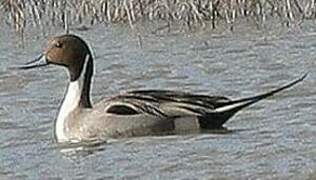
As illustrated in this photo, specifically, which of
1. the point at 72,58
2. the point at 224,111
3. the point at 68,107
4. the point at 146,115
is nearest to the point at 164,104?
the point at 146,115

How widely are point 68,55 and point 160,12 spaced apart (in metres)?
3.74

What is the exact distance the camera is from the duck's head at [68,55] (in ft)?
33.1

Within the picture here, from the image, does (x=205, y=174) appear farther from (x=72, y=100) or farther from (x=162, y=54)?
(x=162, y=54)

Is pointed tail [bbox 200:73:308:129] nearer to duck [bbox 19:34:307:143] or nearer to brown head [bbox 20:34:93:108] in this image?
duck [bbox 19:34:307:143]

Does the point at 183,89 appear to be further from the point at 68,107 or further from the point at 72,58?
the point at 68,107

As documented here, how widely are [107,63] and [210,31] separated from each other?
1649mm

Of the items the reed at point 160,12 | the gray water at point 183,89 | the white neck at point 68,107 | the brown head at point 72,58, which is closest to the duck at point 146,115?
the white neck at point 68,107

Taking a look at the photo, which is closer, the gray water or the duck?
the gray water

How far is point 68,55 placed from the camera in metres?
10.1

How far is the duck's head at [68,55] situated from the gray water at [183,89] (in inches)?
14.7

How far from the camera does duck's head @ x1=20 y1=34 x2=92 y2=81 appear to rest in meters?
10.1

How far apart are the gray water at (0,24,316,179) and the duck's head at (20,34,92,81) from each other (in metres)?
0.37

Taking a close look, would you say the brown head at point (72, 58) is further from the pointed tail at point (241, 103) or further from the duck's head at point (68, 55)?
the pointed tail at point (241, 103)

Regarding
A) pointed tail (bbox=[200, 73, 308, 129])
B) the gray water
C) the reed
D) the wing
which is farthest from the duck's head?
the reed
